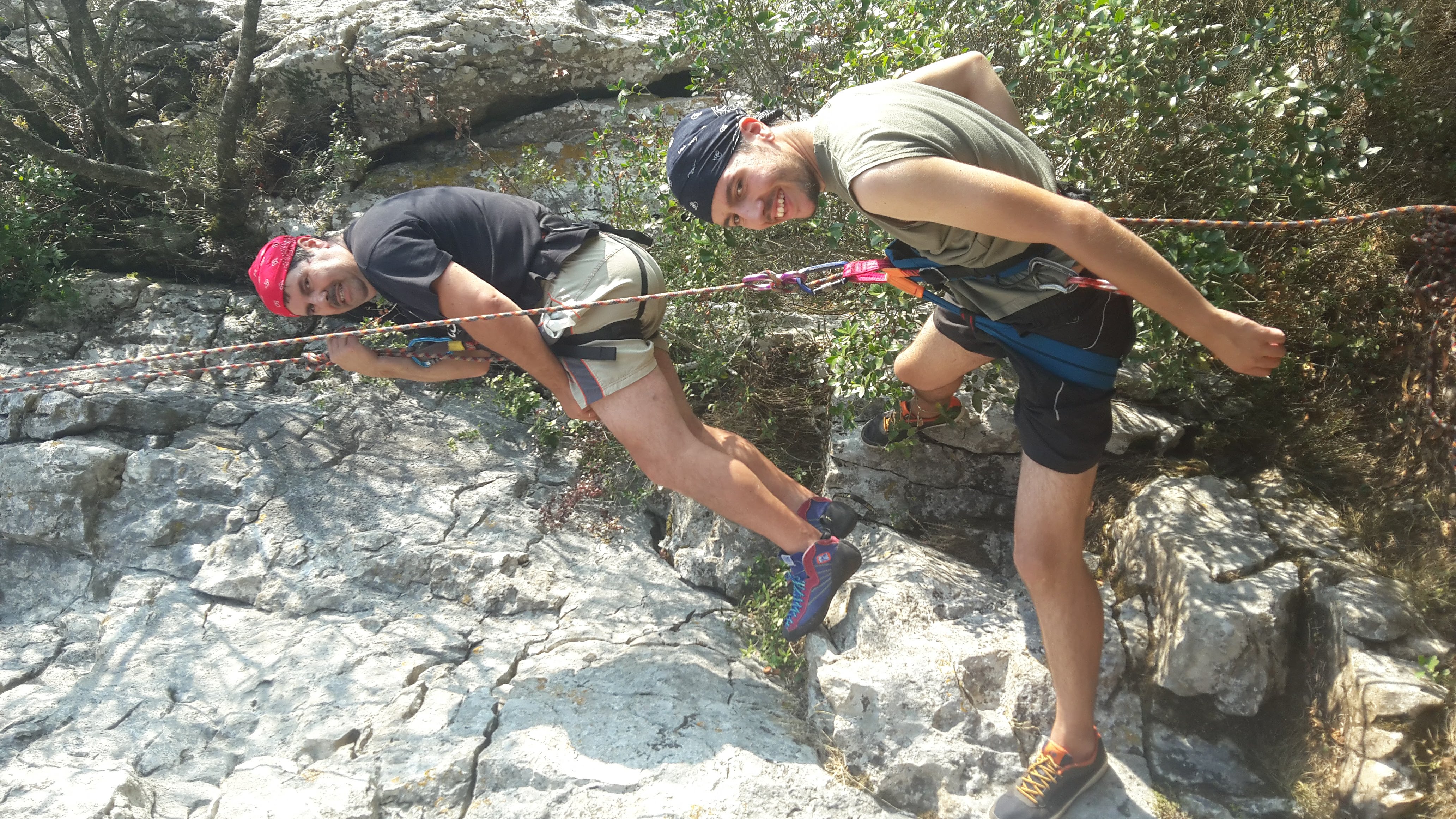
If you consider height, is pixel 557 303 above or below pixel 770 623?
above

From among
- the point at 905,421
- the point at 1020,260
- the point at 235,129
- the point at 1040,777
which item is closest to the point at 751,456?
the point at 905,421

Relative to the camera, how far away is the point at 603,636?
307 cm

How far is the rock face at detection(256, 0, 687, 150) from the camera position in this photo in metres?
5.02

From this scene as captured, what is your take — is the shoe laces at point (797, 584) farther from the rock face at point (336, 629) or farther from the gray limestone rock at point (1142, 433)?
the gray limestone rock at point (1142, 433)

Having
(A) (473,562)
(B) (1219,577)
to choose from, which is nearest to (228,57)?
(A) (473,562)

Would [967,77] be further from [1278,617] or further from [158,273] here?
[158,273]

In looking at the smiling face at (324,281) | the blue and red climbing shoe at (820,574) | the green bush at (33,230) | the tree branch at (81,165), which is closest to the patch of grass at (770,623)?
the blue and red climbing shoe at (820,574)

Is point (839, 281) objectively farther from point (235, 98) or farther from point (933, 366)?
point (235, 98)

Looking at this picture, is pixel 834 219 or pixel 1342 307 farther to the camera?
pixel 834 219

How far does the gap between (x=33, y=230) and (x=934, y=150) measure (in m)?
4.96

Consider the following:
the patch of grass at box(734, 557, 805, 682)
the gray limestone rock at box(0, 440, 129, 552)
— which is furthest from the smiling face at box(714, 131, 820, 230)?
the gray limestone rock at box(0, 440, 129, 552)

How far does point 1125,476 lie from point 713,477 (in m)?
1.59

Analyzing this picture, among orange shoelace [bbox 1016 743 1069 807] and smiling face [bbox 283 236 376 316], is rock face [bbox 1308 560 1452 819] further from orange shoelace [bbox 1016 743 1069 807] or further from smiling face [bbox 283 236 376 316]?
smiling face [bbox 283 236 376 316]

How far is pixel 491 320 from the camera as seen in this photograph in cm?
260
